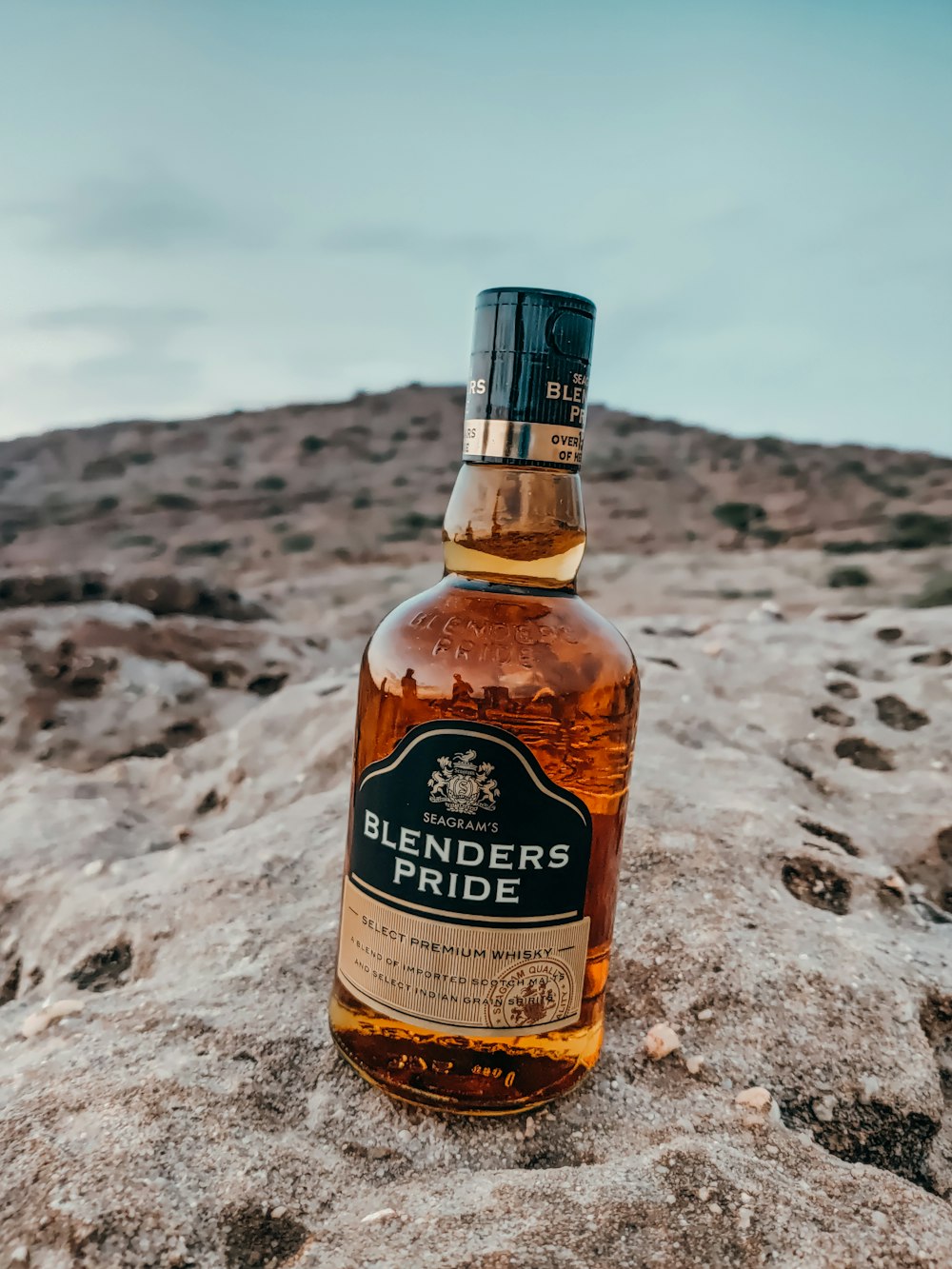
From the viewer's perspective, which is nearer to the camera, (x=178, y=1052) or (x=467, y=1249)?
(x=467, y=1249)

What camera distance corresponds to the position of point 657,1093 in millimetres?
1961

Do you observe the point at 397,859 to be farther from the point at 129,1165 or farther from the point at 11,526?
the point at 11,526

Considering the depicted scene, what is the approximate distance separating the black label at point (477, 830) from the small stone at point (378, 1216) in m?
0.48

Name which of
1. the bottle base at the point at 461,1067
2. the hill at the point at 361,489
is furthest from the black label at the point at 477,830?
the hill at the point at 361,489

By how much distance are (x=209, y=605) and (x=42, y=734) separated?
3198mm

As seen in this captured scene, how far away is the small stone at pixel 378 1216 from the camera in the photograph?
1620mm

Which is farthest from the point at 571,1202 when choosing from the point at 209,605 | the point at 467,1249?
the point at 209,605

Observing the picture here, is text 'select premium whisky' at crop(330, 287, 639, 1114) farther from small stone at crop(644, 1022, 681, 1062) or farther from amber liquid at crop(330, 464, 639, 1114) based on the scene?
small stone at crop(644, 1022, 681, 1062)

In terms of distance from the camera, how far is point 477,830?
1832mm

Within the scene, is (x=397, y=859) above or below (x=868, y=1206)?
above

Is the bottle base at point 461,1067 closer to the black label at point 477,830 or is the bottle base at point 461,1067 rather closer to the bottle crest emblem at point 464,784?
the black label at point 477,830

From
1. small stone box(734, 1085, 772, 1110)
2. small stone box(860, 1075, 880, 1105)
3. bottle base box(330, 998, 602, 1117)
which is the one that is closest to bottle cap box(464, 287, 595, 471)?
bottle base box(330, 998, 602, 1117)

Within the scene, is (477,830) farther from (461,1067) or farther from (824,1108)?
(824,1108)

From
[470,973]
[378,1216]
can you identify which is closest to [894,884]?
[470,973]
